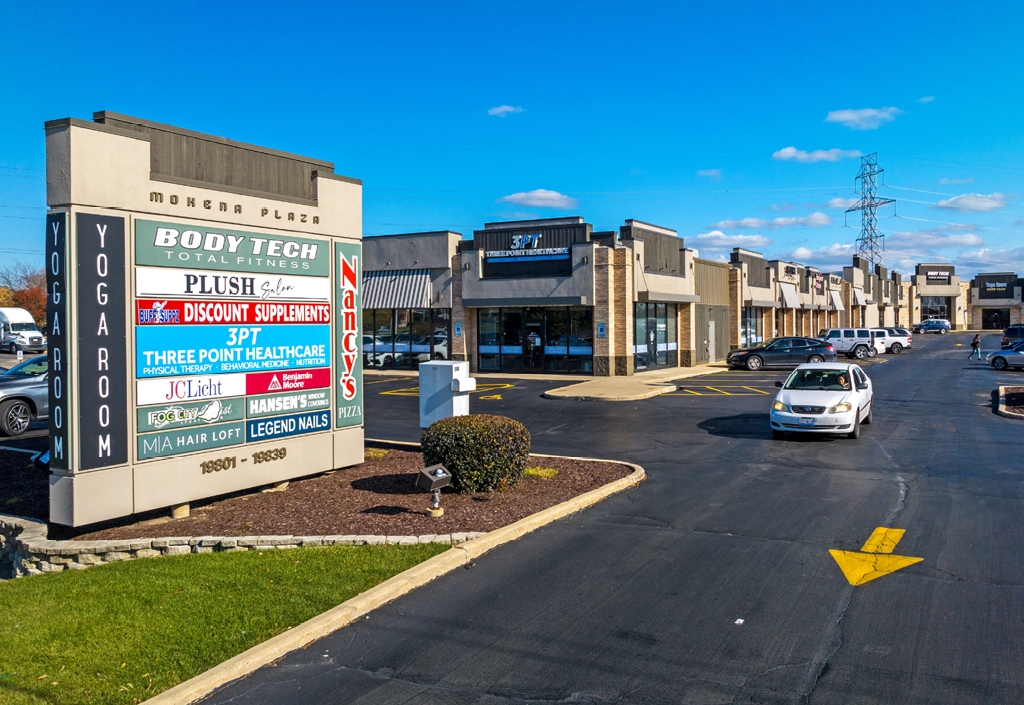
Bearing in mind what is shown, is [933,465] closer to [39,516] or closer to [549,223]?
[39,516]

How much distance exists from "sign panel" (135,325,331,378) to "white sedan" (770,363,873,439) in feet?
31.4

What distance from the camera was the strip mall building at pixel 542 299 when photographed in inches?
1256

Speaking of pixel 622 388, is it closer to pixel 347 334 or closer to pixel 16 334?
pixel 347 334

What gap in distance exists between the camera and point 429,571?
7.40 m

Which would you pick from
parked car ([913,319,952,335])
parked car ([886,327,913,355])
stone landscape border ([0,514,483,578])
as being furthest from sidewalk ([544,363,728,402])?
parked car ([913,319,952,335])

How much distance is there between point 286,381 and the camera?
10938 millimetres

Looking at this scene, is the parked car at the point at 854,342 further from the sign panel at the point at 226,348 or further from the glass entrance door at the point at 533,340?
the sign panel at the point at 226,348

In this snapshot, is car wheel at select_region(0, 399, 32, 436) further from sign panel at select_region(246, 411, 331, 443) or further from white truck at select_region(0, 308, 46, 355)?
white truck at select_region(0, 308, 46, 355)

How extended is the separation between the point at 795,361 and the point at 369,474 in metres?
27.8

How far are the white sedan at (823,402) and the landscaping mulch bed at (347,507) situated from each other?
5.13 metres

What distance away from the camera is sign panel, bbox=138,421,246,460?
9211 mm

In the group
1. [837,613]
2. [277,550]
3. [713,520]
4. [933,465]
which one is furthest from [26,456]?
[933,465]

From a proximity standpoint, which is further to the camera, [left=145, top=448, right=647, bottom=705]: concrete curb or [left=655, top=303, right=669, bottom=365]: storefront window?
[left=655, top=303, right=669, bottom=365]: storefront window

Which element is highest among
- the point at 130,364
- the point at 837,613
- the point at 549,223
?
the point at 549,223
